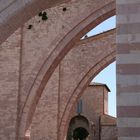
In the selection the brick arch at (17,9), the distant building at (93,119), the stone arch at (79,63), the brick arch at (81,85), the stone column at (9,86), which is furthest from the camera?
the distant building at (93,119)

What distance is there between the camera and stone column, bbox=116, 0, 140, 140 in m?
5.21

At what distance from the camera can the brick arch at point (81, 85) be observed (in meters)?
15.5

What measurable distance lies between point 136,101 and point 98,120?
23.3 meters

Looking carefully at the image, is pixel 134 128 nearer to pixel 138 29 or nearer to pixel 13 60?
pixel 138 29

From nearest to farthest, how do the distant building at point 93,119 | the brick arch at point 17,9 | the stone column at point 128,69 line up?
the stone column at point 128,69 → the brick arch at point 17,9 → the distant building at point 93,119

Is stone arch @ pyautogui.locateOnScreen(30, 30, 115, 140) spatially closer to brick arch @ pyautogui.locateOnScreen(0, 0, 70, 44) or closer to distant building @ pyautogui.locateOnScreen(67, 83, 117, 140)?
brick arch @ pyautogui.locateOnScreen(0, 0, 70, 44)

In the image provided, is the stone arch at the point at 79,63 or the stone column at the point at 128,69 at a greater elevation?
the stone arch at the point at 79,63

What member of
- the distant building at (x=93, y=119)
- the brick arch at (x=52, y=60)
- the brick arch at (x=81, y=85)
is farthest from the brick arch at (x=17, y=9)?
the distant building at (x=93, y=119)

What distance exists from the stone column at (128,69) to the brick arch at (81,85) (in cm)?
989

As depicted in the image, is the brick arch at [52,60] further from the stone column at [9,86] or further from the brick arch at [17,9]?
the brick arch at [17,9]

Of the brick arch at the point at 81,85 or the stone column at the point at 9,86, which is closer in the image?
the stone column at the point at 9,86

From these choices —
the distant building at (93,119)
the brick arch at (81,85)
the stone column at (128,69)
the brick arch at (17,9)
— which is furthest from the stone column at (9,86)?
the distant building at (93,119)

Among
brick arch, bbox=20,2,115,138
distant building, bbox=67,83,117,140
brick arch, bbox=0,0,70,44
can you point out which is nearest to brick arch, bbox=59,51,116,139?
brick arch, bbox=20,2,115,138

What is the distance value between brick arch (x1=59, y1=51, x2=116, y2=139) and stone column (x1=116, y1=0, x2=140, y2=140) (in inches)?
389
